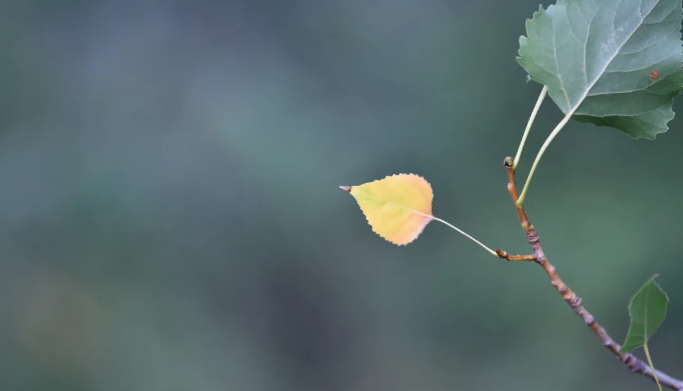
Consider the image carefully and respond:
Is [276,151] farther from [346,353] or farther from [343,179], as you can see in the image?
[346,353]

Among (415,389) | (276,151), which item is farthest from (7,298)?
(415,389)

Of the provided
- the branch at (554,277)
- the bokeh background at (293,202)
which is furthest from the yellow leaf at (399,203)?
the bokeh background at (293,202)

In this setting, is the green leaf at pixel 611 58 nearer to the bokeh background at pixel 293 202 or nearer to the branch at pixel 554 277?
the branch at pixel 554 277

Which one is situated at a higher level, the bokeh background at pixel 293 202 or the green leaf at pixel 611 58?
the bokeh background at pixel 293 202

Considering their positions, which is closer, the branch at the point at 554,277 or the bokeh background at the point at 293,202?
the branch at the point at 554,277

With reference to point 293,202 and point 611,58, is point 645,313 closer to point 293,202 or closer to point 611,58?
point 611,58

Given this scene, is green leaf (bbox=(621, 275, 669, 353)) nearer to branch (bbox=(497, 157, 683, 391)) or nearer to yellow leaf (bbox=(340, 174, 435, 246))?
branch (bbox=(497, 157, 683, 391))

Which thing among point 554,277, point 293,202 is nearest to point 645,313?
point 554,277
